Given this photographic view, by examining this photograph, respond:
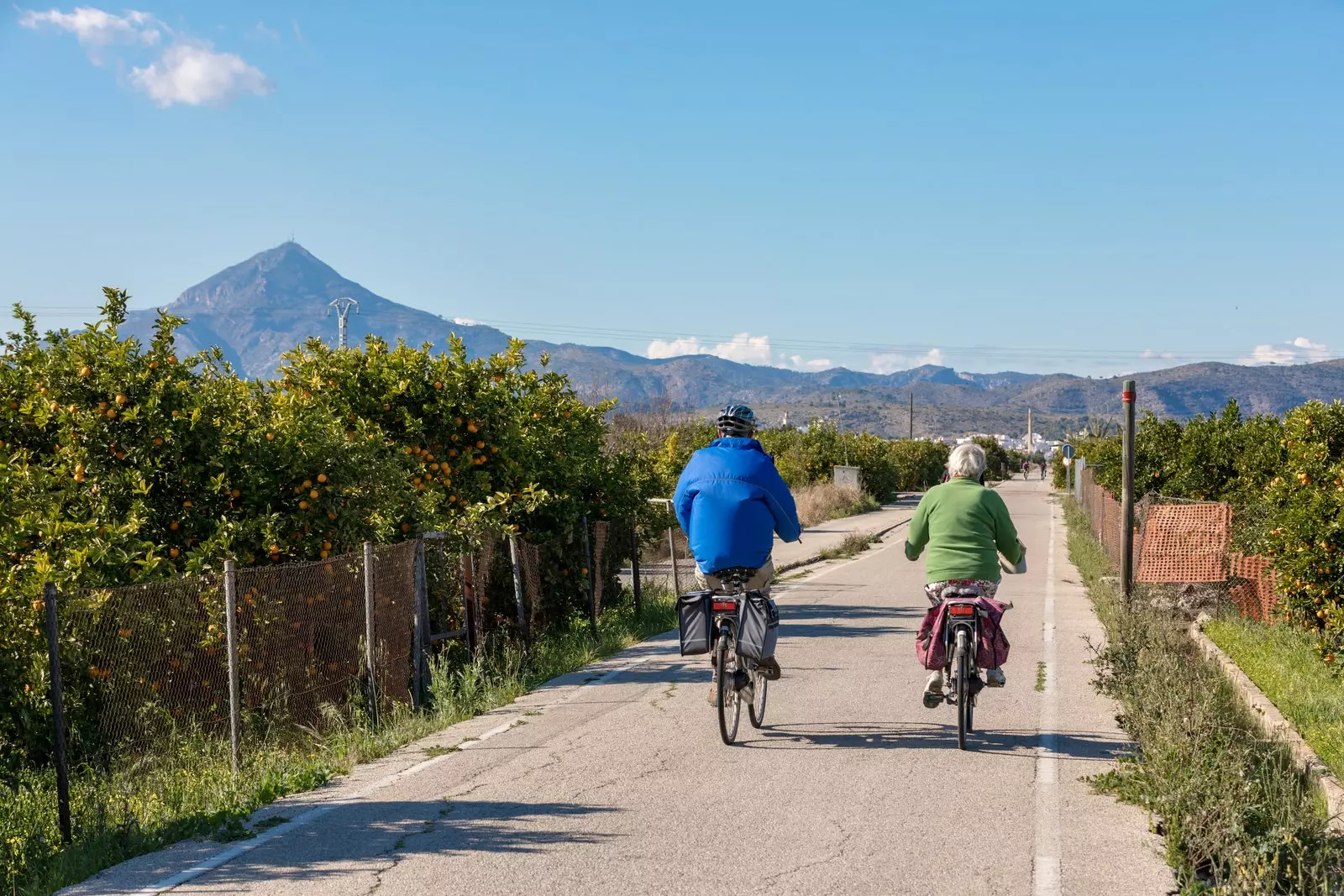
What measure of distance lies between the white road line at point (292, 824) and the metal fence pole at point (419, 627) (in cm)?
129

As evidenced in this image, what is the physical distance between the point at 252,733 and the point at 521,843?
3.36 m

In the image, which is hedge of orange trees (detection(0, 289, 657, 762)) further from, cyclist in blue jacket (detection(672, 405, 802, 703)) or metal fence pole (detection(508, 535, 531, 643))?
Answer: cyclist in blue jacket (detection(672, 405, 802, 703))

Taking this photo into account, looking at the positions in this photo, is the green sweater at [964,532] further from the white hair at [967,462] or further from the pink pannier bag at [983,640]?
the pink pannier bag at [983,640]

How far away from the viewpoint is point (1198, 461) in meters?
22.2

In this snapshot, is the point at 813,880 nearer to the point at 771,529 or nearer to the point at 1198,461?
the point at 771,529

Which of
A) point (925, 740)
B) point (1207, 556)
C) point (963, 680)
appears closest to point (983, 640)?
point (963, 680)

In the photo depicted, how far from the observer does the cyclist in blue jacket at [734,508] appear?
844cm

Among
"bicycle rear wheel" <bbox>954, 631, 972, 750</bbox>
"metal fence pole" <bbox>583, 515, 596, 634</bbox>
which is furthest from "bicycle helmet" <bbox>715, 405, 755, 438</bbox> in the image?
"metal fence pole" <bbox>583, 515, 596, 634</bbox>

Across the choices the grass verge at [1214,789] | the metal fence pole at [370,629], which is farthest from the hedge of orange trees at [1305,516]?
the metal fence pole at [370,629]

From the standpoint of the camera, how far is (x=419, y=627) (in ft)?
34.0

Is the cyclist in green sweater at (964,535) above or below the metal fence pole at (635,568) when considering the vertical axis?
above

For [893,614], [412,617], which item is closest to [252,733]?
[412,617]

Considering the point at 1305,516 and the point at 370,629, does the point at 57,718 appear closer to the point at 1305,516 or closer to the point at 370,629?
the point at 370,629

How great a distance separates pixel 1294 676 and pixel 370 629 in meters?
7.81
